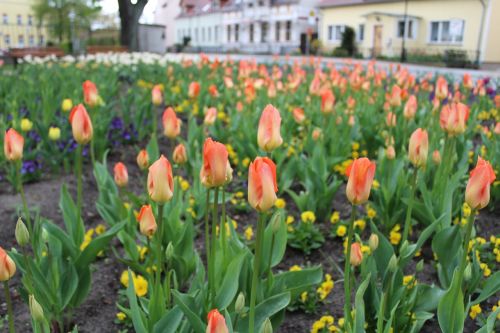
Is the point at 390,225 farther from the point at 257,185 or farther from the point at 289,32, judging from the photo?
the point at 289,32

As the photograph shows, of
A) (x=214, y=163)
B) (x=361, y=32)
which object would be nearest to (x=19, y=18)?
(x=361, y=32)

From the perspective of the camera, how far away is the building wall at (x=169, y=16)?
57.8 meters

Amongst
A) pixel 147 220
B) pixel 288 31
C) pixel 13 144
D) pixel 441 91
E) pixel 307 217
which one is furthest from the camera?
pixel 288 31

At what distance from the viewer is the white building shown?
3806cm

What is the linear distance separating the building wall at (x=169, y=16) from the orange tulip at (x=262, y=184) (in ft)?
190

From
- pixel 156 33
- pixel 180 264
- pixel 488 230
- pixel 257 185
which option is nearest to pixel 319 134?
pixel 488 230

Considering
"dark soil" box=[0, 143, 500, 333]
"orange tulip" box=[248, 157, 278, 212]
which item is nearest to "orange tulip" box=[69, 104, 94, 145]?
"dark soil" box=[0, 143, 500, 333]

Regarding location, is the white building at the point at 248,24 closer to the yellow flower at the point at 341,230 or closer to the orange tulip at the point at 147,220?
the yellow flower at the point at 341,230

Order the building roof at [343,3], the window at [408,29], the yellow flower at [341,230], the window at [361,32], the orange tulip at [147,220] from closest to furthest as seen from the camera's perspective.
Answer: the orange tulip at [147,220]
the yellow flower at [341,230]
the window at [408,29]
the building roof at [343,3]
the window at [361,32]

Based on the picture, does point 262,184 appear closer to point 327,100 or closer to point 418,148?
point 418,148

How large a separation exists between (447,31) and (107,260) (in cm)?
2851

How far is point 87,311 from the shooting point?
2.35 meters

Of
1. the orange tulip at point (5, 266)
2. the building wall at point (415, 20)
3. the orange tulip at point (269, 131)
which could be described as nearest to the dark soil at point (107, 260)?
the orange tulip at point (269, 131)

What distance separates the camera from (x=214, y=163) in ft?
4.33
